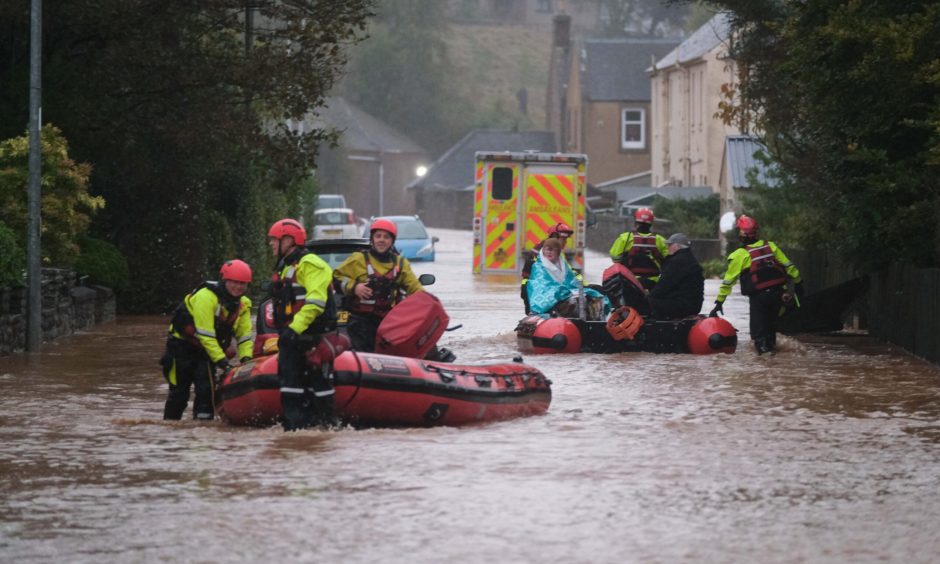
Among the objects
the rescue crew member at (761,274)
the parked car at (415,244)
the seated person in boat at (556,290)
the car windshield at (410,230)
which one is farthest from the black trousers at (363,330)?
the car windshield at (410,230)

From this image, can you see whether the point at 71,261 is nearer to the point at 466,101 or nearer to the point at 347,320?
the point at 347,320

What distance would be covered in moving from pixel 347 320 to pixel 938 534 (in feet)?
22.4

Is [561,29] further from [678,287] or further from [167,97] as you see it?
[678,287]

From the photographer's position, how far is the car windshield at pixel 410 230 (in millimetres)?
50781

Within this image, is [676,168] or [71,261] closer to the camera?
[71,261]

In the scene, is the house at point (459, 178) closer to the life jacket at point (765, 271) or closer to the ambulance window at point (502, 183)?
the ambulance window at point (502, 183)

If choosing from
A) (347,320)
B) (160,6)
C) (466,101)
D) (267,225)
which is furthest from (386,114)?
(347,320)

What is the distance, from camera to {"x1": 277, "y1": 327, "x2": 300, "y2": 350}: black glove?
12578mm

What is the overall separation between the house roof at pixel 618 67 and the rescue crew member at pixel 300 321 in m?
77.0

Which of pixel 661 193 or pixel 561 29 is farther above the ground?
pixel 561 29

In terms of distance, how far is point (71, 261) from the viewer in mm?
23938

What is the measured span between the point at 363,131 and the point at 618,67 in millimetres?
29801

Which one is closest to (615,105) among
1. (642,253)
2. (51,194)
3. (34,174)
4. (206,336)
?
(51,194)

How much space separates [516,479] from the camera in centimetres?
1104
